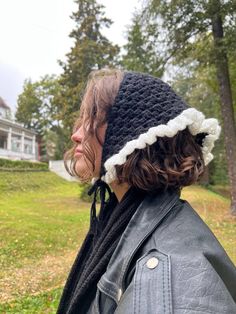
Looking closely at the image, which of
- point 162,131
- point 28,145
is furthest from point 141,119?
point 28,145

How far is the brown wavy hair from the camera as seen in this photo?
1.39 m

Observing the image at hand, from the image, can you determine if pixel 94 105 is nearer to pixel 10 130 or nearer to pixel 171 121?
pixel 171 121

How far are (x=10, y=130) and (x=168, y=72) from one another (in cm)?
2928

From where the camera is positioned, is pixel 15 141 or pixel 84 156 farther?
pixel 15 141

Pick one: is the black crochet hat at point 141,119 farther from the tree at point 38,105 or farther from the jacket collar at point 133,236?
the tree at point 38,105

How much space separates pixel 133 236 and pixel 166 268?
202 mm

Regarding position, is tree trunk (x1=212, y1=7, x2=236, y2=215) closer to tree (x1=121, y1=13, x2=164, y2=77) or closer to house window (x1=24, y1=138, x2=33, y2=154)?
tree (x1=121, y1=13, x2=164, y2=77)

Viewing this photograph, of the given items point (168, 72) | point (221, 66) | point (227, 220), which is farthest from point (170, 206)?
point (168, 72)

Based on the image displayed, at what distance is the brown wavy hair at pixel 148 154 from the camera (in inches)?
54.8

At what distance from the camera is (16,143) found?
42219mm

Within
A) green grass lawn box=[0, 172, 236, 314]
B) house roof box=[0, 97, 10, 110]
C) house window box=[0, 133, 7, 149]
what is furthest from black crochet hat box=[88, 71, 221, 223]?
house roof box=[0, 97, 10, 110]

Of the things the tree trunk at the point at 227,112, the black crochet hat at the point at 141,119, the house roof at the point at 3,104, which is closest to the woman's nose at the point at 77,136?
the black crochet hat at the point at 141,119

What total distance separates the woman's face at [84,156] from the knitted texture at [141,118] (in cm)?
4

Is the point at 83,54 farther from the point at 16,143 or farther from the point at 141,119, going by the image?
the point at 16,143
